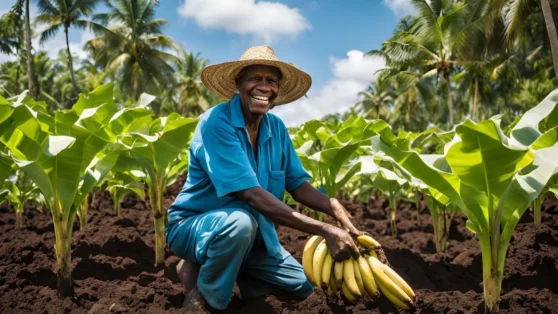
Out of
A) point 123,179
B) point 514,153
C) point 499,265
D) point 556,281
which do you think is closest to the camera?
point 514,153

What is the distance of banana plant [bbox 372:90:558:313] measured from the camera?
1.99 meters

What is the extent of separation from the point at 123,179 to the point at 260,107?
227 cm

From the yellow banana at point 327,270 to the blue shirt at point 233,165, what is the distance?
0.53 metres

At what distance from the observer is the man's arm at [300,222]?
220 cm

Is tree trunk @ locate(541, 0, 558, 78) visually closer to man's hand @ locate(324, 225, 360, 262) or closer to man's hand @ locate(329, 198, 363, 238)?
man's hand @ locate(329, 198, 363, 238)

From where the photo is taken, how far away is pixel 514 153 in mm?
1991

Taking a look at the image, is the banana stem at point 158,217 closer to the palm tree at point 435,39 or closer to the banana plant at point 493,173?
the banana plant at point 493,173

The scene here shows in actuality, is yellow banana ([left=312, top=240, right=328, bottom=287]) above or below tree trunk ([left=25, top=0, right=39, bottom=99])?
below

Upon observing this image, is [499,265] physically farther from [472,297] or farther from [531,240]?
[531,240]

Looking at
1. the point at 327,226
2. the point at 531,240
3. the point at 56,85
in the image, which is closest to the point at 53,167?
the point at 327,226

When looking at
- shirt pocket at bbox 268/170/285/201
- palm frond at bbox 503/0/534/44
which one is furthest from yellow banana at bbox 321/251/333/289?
palm frond at bbox 503/0/534/44

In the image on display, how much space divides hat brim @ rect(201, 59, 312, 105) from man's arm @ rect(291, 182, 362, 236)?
67cm

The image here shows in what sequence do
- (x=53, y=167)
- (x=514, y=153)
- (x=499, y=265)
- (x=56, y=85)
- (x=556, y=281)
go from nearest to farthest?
(x=514, y=153)
(x=499, y=265)
(x=53, y=167)
(x=556, y=281)
(x=56, y=85)

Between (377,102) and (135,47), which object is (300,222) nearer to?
(135,47)
